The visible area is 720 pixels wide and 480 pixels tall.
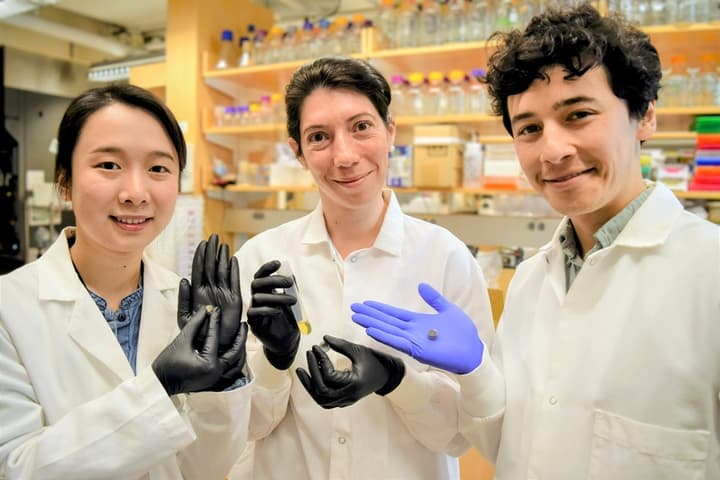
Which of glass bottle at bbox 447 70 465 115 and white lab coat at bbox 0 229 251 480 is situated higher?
glass bottle at bbox 447 70 465 115

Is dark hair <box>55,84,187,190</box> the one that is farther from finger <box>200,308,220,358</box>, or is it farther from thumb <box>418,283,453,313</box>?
thumb <box>418,283,453,313</box>

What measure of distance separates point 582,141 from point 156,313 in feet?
3.03

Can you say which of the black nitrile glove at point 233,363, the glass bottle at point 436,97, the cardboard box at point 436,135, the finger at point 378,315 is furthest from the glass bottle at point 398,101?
the black nitrile glove at point 233,363

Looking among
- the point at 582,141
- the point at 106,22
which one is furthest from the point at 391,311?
the point at 106,22

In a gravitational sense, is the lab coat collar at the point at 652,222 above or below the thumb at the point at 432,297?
above

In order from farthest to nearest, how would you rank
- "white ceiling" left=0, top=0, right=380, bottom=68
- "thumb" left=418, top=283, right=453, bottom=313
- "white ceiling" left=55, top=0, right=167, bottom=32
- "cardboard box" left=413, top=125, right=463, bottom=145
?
"white ceiling" left=55, top=0, right=167, bottom=32 → "white ceiling" left=0, top=0, right=380, bottom=68 → "cardboard box" left=413, top=125, right=463, bottom=145 → "thumb" left=418, top=283, right=453, bottom=313

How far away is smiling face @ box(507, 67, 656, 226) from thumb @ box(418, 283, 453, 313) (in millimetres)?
288

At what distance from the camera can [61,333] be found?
37.8 inches

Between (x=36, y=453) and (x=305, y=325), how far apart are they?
58cm

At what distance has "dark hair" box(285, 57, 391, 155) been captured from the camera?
1222 mm

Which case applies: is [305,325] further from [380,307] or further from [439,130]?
[439,130]

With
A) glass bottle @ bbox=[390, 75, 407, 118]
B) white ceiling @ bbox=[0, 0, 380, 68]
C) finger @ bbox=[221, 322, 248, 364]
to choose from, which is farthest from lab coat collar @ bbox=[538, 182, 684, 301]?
white ceiling @ bbox=[0, 0, 380, 68]

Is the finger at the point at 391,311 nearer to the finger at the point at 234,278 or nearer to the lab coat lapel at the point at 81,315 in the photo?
the finger at the point at 234,278

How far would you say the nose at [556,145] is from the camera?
2.92ft
